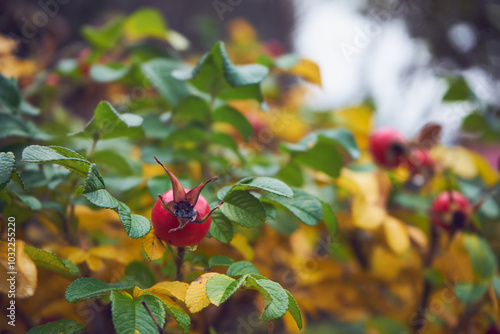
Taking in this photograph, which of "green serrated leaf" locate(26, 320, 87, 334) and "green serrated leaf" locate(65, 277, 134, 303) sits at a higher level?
"green serrated leaf" locate(65, 277, 134, 303)

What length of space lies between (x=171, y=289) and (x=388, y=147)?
633mm

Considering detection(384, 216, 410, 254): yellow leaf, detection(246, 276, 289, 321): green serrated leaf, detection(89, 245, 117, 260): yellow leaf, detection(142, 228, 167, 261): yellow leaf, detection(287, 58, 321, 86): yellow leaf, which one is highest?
detection(287, 58, 321, 86): yellow leaf

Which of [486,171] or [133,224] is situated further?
[486,171]

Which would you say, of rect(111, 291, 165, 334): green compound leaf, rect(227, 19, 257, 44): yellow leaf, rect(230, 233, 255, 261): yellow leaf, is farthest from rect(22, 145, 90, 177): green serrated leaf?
rect(227, 19, 257, 44): yellow leaf

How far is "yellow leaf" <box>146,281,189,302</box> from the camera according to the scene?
0.41 meters

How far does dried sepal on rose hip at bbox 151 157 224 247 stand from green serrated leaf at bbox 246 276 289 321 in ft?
0.26

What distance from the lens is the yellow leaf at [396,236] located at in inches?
27.4

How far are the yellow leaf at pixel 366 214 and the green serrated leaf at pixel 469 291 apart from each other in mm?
181

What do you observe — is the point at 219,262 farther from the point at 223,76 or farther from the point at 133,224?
the point at 223,76

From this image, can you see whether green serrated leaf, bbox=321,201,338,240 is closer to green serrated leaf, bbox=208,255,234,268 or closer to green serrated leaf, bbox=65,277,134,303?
green serrated leaf, bbox=208,255,234,268

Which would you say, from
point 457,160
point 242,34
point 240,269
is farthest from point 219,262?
point 242,34

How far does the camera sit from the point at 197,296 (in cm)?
40

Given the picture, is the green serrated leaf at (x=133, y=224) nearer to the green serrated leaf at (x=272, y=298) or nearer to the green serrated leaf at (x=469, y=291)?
the green serrated leaf at (x=272, y=298)

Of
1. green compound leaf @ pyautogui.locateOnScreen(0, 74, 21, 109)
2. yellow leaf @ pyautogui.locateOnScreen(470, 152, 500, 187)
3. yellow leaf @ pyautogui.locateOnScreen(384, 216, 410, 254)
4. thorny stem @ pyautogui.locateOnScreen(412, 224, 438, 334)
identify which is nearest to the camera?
green compound leaf @ pyautogui.locateOnScreen(0, 74, 21, 109)
